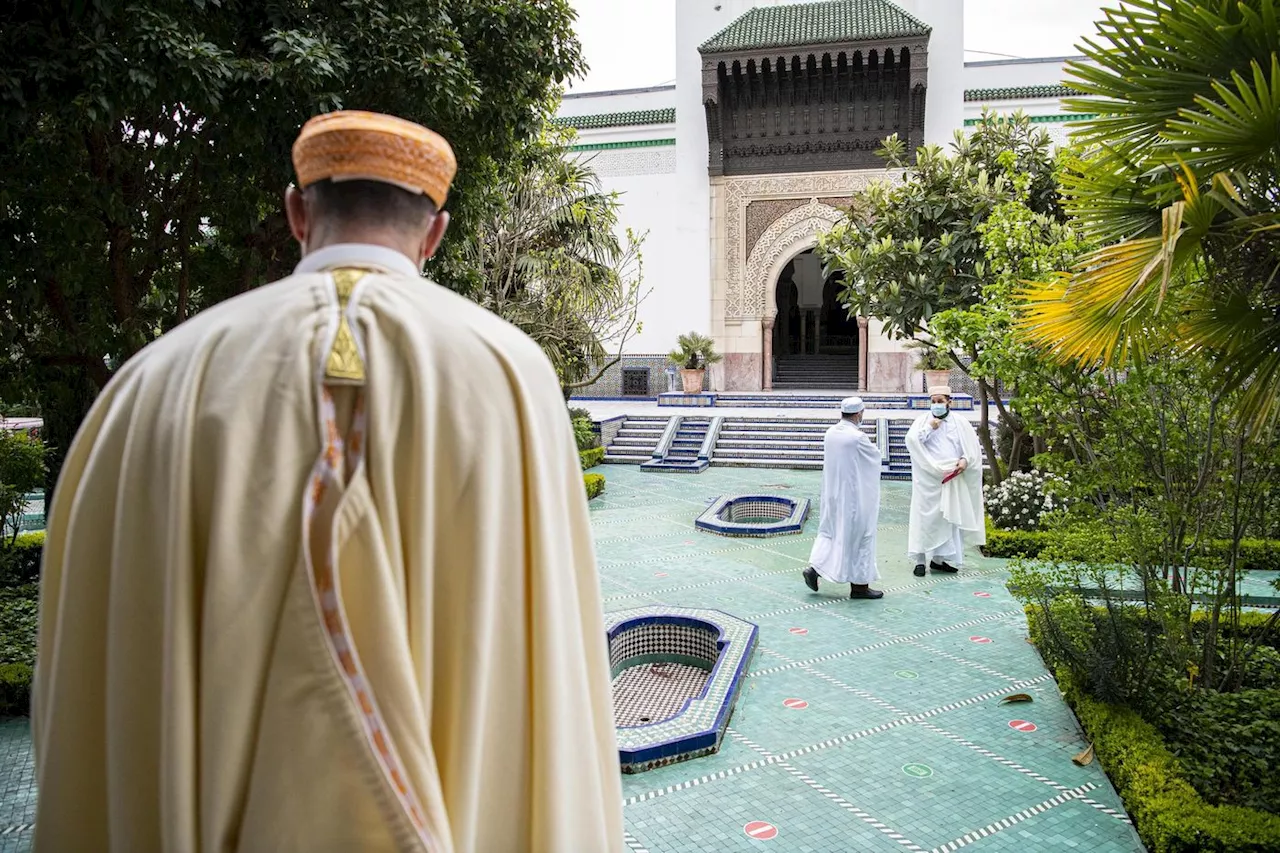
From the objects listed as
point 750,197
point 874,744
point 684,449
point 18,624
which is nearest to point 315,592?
point 874,744

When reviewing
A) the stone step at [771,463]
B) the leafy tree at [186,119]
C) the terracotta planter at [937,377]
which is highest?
the leafy tree at [186,119]

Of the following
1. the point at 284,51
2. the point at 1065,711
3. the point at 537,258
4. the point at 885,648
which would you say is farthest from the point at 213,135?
the point at 537,258

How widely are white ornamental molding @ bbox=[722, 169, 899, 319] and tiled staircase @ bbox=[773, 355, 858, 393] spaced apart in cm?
206

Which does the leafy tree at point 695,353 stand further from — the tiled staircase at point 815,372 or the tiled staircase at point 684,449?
the tiled staircase at point 684,449

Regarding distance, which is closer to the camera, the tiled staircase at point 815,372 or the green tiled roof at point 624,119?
the green tiled roof at point 624,119

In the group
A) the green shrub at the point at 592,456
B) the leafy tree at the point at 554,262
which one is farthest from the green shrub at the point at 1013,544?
the green shrub at the point at 592,456

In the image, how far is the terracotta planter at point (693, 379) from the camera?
14.7m

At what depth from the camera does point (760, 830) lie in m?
2.50

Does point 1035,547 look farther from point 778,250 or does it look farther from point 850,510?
point 778,250

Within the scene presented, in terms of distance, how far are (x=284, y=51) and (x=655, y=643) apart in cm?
293

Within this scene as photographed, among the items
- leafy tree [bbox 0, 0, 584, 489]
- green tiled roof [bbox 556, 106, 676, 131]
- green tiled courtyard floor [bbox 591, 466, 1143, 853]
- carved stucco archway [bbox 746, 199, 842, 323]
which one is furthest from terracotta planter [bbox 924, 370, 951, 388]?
leafy tree [bbox 0, 0, 584, 489]

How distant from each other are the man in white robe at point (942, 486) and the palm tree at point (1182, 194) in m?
2.48

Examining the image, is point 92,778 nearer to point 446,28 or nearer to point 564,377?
point 446,28

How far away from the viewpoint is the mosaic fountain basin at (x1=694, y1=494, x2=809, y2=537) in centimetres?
671
